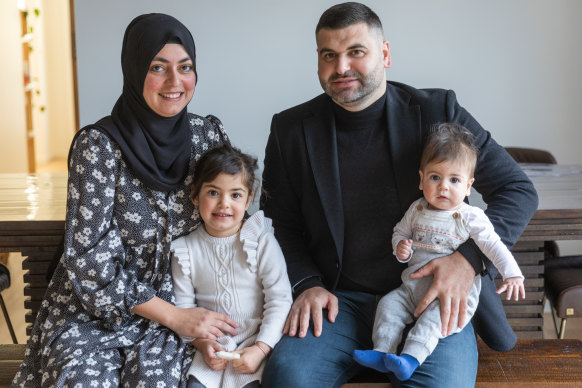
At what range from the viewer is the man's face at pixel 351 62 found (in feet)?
6.23

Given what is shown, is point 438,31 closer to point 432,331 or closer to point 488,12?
Answer: point 488,12

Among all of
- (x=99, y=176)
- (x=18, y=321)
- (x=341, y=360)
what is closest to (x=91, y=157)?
(x=99, y=176)

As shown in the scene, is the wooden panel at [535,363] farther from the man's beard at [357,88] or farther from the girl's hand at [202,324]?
the man's beard at [357,88]

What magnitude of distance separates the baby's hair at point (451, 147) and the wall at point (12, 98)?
613 cm

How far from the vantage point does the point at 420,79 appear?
13.2ft

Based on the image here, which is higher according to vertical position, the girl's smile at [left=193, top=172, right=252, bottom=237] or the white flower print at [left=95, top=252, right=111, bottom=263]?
the girl's smile at [left=193, top=172, right=252, bottom=237]

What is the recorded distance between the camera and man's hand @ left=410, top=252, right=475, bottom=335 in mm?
1747

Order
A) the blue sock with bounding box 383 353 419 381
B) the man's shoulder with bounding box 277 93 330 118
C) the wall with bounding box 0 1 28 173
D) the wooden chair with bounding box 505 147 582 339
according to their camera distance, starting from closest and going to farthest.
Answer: the blue sock with bounding box 383 353 419 381, the man's shoulder with bounding box 277 93 330 118, the wooden chair with bounding box 505 147 582 339, the wall with bounding box 0 1 28 173

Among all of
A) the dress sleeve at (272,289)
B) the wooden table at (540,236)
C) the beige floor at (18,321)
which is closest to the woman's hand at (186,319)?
the dress sleeve at (272,289)

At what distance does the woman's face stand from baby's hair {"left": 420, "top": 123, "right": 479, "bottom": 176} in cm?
75

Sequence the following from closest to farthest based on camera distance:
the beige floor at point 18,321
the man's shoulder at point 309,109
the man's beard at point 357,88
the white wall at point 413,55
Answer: the man's beard at point 357,88, the man's shoulder at point 309,109, the beige floor at point 18,321, the white wall at point 413,55

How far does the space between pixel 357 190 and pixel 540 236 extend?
728 millimetres

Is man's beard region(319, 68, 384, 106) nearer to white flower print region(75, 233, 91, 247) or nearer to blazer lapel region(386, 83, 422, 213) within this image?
blazer lapel region(386, 83, 422, 213)

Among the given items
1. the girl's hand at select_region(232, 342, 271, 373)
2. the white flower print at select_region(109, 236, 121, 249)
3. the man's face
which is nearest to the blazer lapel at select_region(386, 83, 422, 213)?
the man's face
